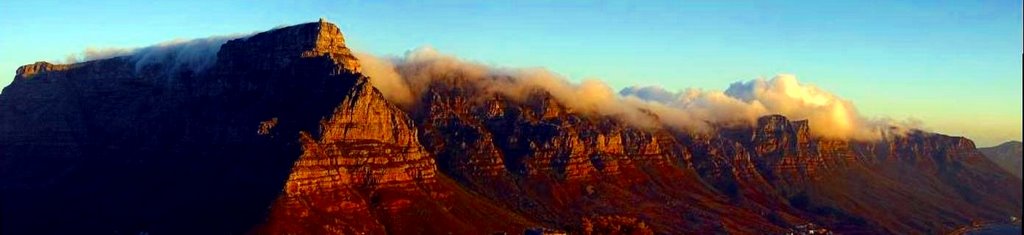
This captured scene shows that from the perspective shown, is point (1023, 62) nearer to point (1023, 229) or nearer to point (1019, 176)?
point (1019, 176)

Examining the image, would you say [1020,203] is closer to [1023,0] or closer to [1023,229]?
[1023,229]

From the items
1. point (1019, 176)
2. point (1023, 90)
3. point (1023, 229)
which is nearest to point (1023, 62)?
point (1023, 90)

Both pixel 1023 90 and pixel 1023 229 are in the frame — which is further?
pixel 1023 229

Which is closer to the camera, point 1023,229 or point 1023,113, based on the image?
point 1023,113

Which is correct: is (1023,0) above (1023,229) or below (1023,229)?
above

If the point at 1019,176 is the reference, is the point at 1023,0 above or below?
above

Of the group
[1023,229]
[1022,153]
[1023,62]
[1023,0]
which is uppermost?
[1023,0]

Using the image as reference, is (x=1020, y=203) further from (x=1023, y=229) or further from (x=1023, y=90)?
(x=1023, y=90)

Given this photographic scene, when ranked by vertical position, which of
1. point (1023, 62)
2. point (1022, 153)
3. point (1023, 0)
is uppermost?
point (1023, 0)

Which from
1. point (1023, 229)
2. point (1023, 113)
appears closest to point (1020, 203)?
point (1023, 229)
